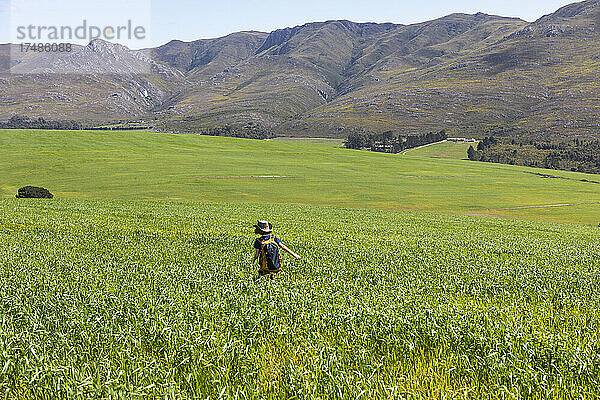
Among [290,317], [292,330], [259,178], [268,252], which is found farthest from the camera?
[259,178]

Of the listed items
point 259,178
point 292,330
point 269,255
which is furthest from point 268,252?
point 259,178

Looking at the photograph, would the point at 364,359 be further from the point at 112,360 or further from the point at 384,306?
the point at 112,360

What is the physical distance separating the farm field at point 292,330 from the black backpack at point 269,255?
1.42ft

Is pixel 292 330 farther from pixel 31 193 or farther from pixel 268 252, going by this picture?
pixel 31 193

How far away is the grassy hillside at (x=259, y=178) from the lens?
65125mm

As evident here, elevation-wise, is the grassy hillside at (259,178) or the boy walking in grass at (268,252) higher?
the boy walking in grass at (268,252)

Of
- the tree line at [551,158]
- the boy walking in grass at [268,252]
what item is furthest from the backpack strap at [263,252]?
the tree line at [551,158]

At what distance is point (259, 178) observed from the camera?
86625mm

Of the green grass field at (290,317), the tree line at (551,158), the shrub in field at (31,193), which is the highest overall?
the tree line at (551,158)

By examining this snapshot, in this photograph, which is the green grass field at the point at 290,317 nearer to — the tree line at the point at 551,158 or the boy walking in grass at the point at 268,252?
the boy walking in grass at the point at 268,252

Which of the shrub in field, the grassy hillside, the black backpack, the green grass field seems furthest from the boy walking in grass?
the grassy hillside

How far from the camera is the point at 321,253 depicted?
55.3 feet

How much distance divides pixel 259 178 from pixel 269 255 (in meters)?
76.9

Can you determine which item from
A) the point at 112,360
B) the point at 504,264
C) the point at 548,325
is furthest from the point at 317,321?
the point at 504,264
